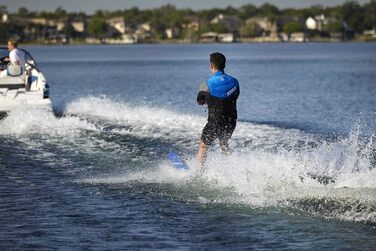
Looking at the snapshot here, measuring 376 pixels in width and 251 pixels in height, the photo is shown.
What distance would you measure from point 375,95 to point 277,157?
21585 mm

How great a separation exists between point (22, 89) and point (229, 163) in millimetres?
9802

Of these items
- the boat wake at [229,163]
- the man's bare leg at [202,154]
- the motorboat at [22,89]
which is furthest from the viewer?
the motorboat at [22,89]

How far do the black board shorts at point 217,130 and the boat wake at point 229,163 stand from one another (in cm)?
36

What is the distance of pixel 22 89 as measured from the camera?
20.1 metres

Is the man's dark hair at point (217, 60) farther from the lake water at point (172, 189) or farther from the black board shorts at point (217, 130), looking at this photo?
the lake water at point (172, 189)

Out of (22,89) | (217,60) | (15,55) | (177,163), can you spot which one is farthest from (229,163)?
(15,55)

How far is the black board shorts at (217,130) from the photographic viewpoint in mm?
11609

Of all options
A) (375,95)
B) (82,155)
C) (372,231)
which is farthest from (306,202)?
(375,95)

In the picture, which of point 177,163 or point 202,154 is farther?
point 177,163

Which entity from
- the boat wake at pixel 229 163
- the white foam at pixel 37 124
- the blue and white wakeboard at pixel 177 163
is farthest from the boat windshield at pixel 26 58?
the blue and white wakeboard at pixel 177 163

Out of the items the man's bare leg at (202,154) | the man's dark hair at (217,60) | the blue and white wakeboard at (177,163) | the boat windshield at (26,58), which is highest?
the man's dark hair at (217,60)

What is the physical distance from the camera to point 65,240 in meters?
9.09

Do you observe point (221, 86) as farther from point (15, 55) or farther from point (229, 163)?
point (15, 55)

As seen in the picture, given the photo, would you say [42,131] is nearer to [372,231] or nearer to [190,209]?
[190,209]
